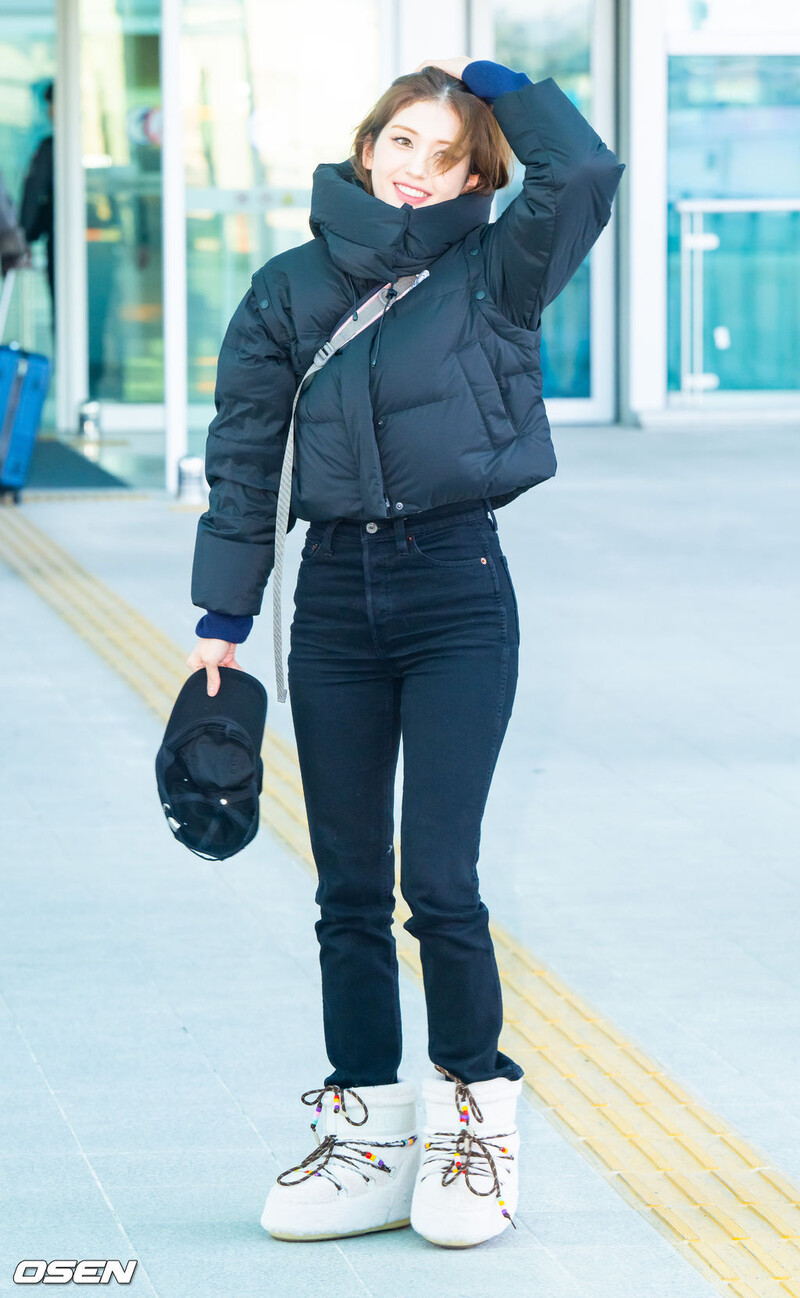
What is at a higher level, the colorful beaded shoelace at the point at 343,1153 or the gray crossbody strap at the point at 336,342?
the gray crossbody strap at the point at 336,342

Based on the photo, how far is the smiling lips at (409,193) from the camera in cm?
299

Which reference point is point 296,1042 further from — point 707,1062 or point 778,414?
point 778,414

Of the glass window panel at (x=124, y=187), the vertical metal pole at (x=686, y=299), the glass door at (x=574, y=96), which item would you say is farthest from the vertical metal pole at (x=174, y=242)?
the vertical metal pole at (x=686, y=299)

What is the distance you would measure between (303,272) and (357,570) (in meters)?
0.44

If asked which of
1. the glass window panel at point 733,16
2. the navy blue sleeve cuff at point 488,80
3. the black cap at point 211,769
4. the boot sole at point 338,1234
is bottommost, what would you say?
the boot sole at point 338,1234

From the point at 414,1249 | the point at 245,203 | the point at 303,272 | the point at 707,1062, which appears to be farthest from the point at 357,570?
the point at 245,203

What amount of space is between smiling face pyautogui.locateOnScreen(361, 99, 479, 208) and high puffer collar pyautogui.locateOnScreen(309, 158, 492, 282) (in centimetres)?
2

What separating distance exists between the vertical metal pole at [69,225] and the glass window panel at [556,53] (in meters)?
3.23

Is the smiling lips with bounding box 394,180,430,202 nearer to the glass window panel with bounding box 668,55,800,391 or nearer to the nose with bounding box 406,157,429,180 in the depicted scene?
the nose with bounding box 406,157,429,180

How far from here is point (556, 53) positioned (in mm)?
15938

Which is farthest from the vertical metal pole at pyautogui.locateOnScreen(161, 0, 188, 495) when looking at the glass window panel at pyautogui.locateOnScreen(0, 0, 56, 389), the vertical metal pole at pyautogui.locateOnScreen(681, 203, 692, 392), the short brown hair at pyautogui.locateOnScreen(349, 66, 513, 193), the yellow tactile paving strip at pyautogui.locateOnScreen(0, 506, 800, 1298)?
the short brown hair at pyautogui.locateOnScreen(349, 66, 513, 193)

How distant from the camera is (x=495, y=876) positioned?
4.89 m

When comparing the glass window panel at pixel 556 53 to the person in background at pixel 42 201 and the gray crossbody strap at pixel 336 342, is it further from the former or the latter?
the gray crossbody strap at pixel 336 342

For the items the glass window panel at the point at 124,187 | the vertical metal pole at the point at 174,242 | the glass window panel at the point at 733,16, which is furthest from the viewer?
the glass window panel at the point at 733,16
